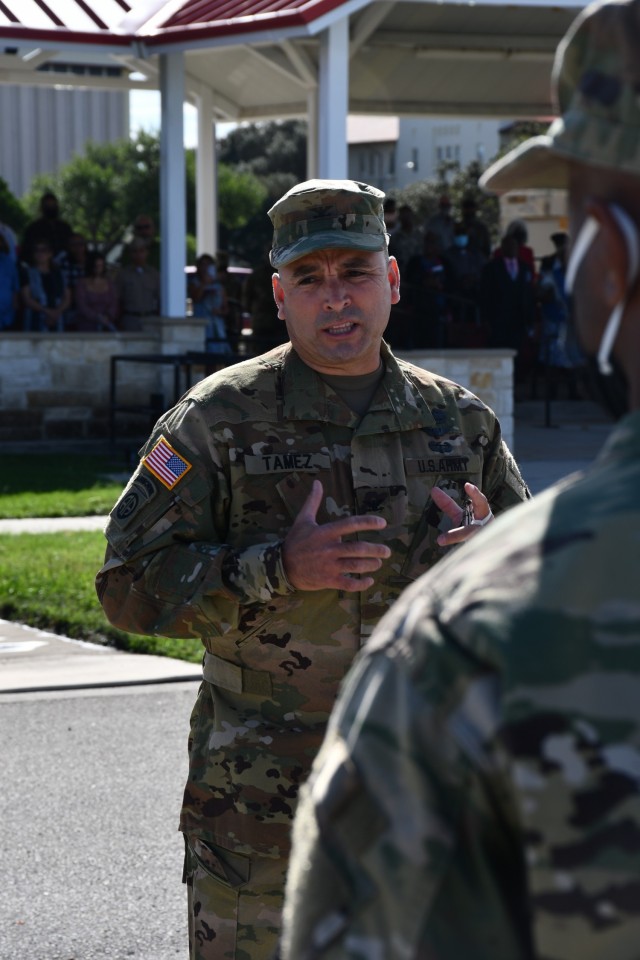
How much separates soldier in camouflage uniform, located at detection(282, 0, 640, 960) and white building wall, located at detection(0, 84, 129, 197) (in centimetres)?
8127

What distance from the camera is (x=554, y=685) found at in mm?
1139

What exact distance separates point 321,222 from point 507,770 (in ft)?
6.63

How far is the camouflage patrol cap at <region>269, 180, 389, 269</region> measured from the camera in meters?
2.99

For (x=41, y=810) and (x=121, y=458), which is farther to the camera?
(x=121, y=458)

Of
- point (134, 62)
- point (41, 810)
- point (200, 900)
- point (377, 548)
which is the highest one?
point (134, 62)

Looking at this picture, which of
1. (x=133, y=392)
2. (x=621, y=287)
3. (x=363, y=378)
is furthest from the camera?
(x=133, y=392)

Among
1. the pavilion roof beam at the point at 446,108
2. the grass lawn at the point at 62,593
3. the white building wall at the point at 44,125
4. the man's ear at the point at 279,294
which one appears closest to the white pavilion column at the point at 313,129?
the pavilion roof beam at the point at 446,108

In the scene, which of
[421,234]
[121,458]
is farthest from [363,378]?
[421,234]

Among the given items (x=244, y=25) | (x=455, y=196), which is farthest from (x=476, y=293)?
(x=455, y=196)

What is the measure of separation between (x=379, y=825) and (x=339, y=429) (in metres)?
1.88

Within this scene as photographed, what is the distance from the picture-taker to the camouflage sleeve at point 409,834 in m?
1.15

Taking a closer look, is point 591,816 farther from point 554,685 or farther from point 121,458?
point 121,458

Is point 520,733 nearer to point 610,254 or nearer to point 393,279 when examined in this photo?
point 610,254

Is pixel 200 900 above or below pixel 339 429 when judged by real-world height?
below
